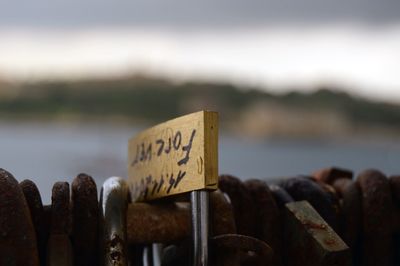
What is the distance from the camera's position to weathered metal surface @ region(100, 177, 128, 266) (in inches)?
21.5

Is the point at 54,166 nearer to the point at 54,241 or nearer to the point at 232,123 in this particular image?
the point at 232,123

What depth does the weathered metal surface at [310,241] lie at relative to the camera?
57 centimetres

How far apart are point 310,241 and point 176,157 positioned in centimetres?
13

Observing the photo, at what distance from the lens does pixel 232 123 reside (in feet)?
6.49

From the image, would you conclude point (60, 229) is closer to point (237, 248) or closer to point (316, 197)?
point (237, 248)

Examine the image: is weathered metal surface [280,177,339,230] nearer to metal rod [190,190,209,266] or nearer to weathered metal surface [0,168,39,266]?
metal rod [190,190,209,266]

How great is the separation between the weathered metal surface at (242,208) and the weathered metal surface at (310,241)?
0.11 feet

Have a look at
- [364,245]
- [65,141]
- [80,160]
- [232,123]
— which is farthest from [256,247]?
[232,123]

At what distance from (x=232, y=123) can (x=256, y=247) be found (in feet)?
4.71

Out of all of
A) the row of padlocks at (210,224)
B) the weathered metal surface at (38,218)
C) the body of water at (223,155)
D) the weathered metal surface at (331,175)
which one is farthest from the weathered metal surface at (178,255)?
the body of water at (223,155)

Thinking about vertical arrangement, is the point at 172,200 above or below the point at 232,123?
below

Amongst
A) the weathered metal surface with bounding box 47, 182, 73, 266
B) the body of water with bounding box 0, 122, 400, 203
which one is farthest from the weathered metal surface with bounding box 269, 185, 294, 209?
the body of water with bounding box 0, 122, 400, 203

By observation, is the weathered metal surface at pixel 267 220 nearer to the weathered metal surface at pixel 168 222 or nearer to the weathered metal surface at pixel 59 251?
the weathered metal surface at pixel 168 222

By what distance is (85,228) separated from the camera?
1.84ft
